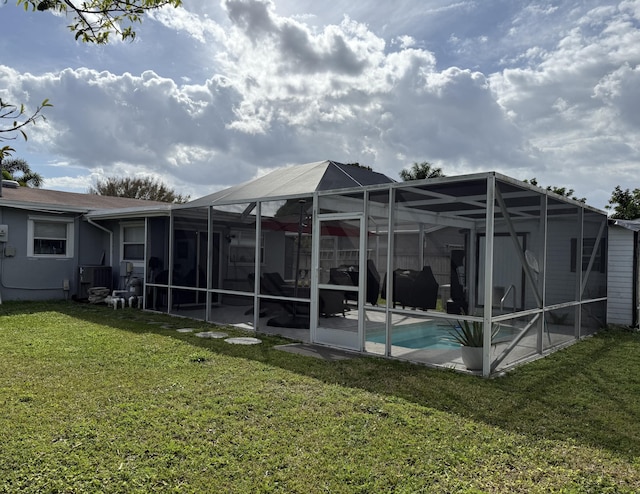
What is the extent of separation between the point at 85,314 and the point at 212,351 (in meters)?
4.94

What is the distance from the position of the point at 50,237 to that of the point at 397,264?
33.9 ft

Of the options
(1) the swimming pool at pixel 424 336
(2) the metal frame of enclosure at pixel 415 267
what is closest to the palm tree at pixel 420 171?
(2) the metal frame of enclosure at pixel 415 267

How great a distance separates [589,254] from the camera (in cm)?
848

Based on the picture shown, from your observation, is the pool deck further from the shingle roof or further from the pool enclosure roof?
the shingle roof

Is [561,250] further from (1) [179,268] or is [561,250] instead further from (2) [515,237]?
(1) [179,268]

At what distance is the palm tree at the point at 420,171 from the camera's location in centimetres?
2881

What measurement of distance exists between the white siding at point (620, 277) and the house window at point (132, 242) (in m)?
11.0

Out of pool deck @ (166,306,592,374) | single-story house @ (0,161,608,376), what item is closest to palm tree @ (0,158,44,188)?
single-story house @ (0,161,608,376)

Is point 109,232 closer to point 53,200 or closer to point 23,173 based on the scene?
point 53,200

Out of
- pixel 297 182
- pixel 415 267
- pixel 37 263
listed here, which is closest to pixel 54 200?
pixel 37 263

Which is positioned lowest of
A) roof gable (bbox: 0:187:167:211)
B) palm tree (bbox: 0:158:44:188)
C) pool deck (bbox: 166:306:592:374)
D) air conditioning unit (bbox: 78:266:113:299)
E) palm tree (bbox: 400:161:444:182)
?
pool deck (bbox: 166:306:592:374)

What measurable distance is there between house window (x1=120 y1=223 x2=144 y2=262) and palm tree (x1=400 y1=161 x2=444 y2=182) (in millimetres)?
19824

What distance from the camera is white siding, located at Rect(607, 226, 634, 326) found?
32.2ft

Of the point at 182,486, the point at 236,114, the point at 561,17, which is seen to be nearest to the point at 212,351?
the point at 182,486
